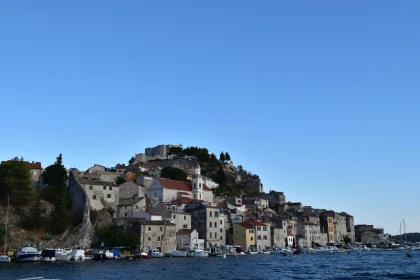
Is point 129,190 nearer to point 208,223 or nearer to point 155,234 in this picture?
point 155,234

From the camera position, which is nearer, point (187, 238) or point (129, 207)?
point (129, 207)

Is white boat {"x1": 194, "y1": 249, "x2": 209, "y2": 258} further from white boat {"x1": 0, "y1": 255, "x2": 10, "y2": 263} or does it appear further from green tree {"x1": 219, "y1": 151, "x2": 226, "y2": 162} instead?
green tree {"x1": 219, "y1": 151, "x2": 226, "y2": 162}

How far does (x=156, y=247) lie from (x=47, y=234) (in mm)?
15929

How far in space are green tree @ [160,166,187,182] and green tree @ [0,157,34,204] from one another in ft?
139

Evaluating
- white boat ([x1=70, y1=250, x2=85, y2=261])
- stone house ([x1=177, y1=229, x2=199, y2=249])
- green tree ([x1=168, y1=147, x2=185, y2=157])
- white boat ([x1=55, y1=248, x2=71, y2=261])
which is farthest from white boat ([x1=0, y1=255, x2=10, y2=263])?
green tree ([x1=168, y1=147, x2=185, y2=157])

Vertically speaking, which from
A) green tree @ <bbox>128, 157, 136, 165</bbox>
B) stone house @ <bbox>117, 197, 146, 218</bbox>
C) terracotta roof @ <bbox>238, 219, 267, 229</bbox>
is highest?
green tree @ <bbox>128, 157, 136, 165</bbox>

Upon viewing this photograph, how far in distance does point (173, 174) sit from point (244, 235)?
26822 millimetres

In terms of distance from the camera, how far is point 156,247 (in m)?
69.6

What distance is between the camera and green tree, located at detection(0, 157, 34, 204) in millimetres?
65438

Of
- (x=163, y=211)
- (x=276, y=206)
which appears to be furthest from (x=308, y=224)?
(x=163, y=211)

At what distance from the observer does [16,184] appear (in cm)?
6562

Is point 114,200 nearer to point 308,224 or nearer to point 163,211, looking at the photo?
point 163,211

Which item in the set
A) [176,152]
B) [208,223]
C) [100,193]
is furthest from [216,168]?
[100,193]

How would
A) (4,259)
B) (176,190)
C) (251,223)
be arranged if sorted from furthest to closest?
(176,190) < (251,223) < (4,259)
